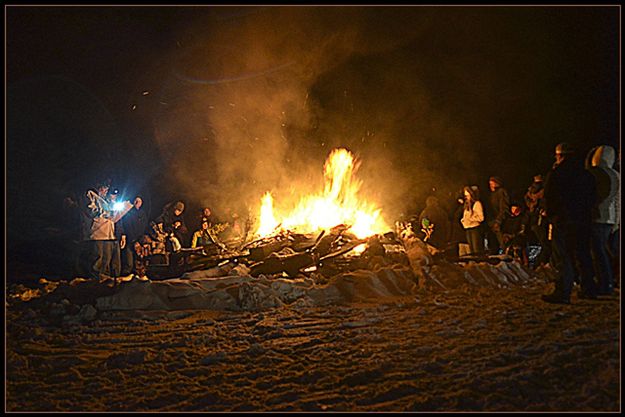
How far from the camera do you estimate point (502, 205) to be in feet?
31.6

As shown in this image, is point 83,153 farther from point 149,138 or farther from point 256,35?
point 256,35

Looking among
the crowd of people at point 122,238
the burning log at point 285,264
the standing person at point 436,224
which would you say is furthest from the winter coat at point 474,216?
the crowd of people at point 122,238

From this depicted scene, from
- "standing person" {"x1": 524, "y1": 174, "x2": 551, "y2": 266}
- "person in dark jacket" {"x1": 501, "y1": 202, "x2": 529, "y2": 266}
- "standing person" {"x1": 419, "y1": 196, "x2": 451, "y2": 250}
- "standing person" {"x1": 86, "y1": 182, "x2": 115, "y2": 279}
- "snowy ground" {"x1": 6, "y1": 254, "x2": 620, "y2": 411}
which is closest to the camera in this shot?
"snowy ground" {"x1": 6, "y1": 254, "x2": 620, "y2": 411}

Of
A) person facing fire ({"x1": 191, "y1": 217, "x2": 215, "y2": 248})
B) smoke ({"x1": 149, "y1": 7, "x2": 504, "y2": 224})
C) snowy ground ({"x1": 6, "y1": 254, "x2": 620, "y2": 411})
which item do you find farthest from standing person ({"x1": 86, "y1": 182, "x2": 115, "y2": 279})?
smoke ({"x1": 149, "y1": 7, "x2": 504, "y2": 224})

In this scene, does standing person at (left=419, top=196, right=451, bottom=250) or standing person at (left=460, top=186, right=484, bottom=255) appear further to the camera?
standing person at (left=419, top=196, right=451, bottom=250)

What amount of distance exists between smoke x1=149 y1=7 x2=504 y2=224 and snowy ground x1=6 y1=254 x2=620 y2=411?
7.75 m

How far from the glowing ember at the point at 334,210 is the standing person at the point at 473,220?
6.60 ft

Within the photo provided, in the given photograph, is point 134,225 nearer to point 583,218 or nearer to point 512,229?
point 512,229

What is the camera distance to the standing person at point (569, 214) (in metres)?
5.85

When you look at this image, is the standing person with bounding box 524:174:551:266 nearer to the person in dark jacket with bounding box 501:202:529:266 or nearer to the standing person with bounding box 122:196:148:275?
the person in dark jacket with bounding box 501:202:529:266

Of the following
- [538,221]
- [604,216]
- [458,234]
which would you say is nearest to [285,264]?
[458,234]

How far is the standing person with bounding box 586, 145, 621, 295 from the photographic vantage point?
627 cm

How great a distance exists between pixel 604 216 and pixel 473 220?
11.4 feet

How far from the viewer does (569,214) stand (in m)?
5.88
